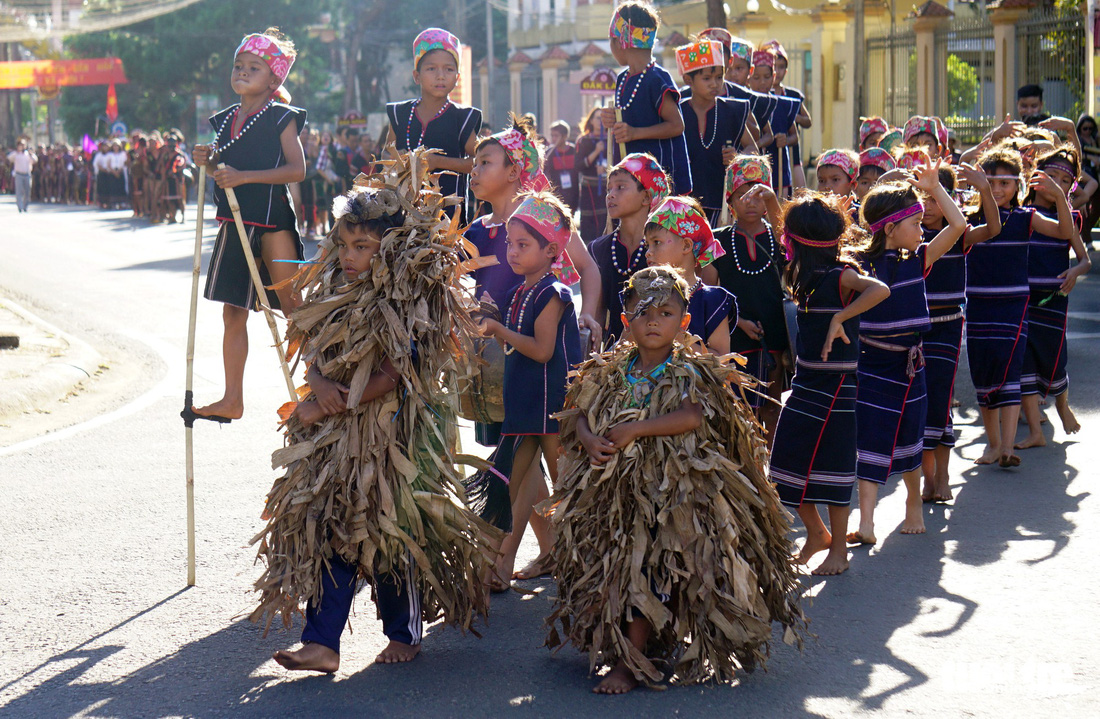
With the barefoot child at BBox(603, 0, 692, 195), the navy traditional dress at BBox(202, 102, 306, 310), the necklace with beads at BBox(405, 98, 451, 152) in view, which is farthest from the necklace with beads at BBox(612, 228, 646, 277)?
the necklace with beads at BBox(405, 98, 451, 152)

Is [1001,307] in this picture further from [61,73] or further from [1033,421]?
[61,73]

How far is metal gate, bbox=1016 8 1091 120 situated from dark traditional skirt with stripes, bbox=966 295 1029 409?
1512 centimetres

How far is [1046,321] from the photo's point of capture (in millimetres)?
7812

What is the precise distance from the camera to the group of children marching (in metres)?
4.21

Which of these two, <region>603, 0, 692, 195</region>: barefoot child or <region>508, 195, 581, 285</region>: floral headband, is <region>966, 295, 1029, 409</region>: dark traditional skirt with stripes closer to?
<region>603, 0, 692, 195</region>: barefoot child

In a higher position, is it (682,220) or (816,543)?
(682,220)

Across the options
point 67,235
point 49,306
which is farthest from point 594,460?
point 67,235

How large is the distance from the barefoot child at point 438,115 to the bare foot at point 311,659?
347cm

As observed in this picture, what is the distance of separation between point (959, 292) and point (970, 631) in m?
2.43

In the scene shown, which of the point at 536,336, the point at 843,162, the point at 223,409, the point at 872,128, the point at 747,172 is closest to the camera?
the point at 536,336

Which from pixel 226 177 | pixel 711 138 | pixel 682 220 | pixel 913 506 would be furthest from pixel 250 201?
pixel 913 506

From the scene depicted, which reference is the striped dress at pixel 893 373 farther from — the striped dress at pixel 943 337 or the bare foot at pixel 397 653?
the bare foot at pixel 397 653

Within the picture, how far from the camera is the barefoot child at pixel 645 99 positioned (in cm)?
735

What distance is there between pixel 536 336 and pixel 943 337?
2641 mm
